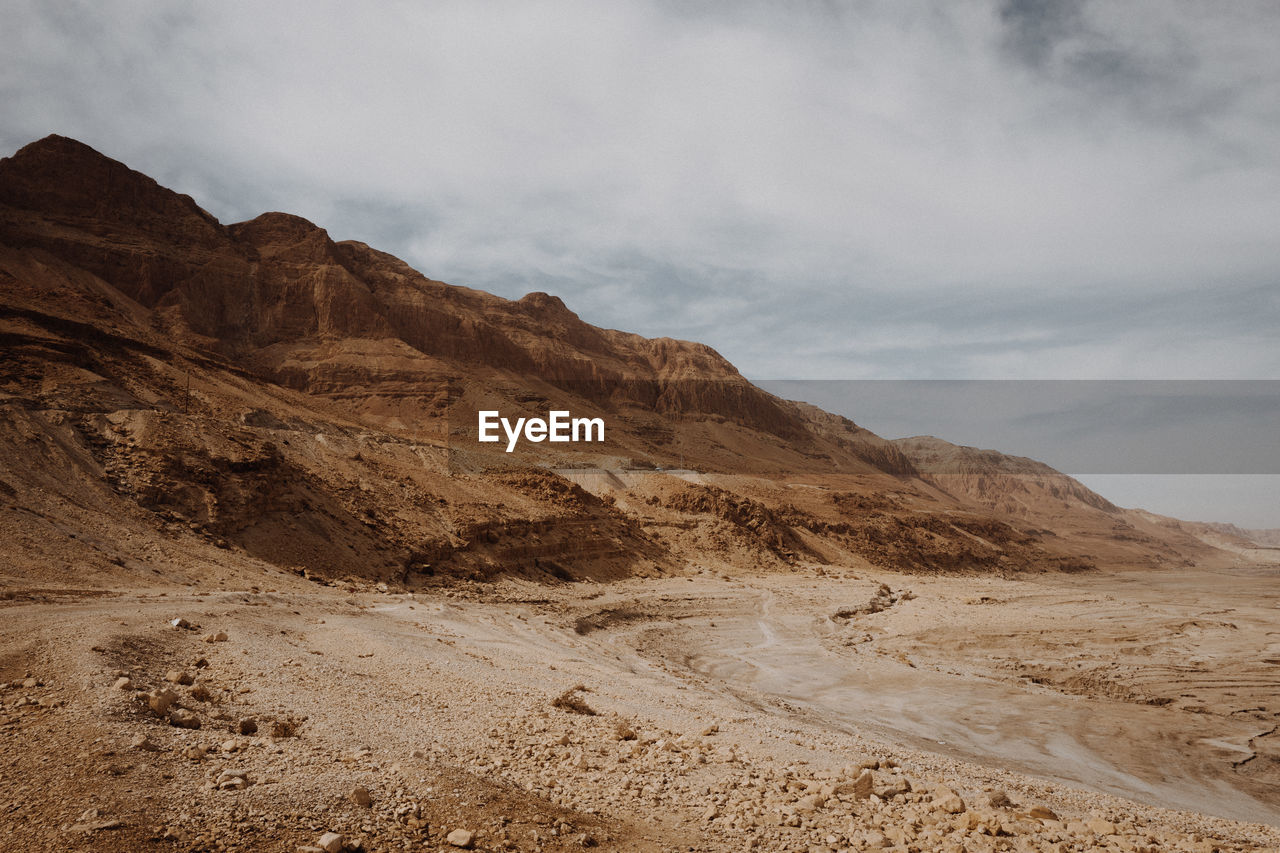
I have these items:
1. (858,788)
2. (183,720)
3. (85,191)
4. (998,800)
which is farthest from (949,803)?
(85,191)

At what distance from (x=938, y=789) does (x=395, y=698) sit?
5413 mm

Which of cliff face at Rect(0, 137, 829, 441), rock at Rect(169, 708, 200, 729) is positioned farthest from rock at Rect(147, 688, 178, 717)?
cliff face at Rect(0, 137, 829, 441)

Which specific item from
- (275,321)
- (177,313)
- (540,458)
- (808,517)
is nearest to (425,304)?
(275,321)

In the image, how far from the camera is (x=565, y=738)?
635cm

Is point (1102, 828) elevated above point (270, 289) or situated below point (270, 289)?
below

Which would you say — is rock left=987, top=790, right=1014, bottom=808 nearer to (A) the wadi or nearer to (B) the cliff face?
(A) the wadi

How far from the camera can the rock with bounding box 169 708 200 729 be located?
5.36 m

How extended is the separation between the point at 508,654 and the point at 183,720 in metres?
7.34

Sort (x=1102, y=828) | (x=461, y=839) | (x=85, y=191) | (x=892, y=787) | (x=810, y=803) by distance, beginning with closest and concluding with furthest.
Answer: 1. (x=461, y=839)
2. (x=1102, y=828)
3. (x=810, y=803)
4. (x=892, y=787)
5. (x=85, y=191)

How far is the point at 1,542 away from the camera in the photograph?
1312cm

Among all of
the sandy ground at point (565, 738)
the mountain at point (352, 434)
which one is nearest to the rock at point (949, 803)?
the sandy ground at point (565, 738)

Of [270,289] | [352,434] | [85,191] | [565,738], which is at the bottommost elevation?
[565,738]

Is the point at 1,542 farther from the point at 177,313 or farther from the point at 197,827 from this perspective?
the point at 177,313

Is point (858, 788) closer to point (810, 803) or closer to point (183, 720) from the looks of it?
point (810, 803)
